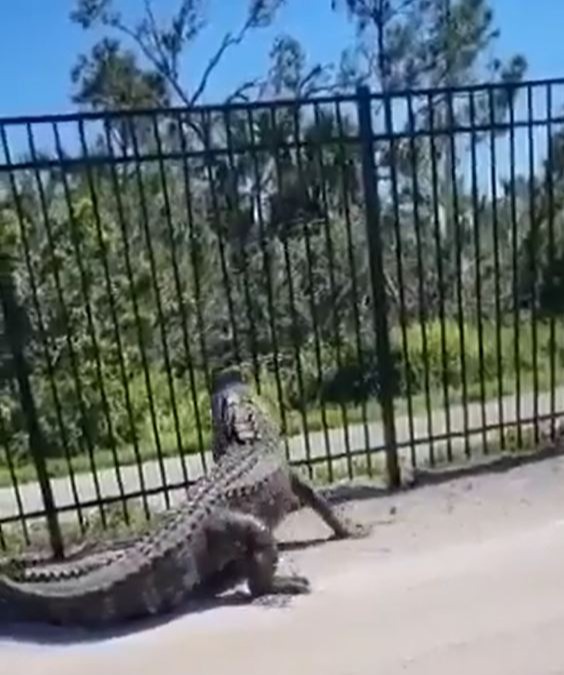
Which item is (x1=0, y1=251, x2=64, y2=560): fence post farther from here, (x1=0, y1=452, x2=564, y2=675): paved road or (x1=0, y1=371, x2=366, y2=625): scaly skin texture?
(x1=0, y1=452, x2=564, y2=675): paved road

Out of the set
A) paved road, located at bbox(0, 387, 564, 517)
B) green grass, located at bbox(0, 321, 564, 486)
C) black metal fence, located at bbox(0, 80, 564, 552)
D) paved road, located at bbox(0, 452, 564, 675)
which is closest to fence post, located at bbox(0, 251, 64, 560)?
black metal fence, located at bbox(0, 80, 564, 552)

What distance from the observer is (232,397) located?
6117mm

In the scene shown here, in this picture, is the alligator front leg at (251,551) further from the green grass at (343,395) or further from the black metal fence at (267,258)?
the green grass at (343,395)

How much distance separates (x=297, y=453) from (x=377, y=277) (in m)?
1.87

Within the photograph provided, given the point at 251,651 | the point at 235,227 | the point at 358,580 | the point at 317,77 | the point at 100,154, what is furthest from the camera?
the point at 317,77

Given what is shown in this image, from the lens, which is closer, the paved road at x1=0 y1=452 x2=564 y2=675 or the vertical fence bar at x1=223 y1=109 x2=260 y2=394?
the paved road at x1=0 y1=452 x2=564 y2=675

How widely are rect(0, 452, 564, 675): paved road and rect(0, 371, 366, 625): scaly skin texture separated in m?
0.15

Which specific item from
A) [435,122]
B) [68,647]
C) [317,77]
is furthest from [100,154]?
[317,77]

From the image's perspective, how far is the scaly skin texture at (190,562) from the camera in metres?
4.73

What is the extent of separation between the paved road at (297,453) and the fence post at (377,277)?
438 millimetres

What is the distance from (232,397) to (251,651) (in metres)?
2.00

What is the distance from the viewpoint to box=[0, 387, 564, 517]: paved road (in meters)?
7.32

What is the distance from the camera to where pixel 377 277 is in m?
6.31

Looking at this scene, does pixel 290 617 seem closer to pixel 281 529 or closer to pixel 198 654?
pixel 198 654
